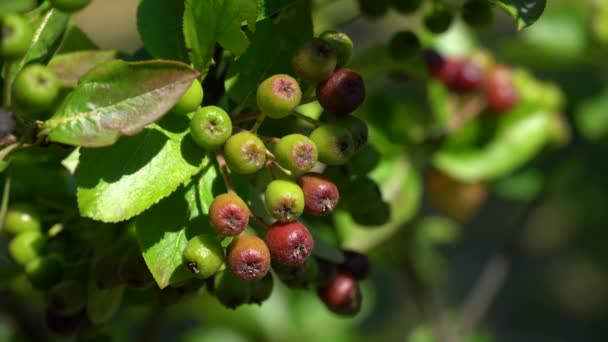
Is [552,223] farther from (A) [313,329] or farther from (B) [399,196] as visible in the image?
(B) [399,196]

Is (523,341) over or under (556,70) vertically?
under

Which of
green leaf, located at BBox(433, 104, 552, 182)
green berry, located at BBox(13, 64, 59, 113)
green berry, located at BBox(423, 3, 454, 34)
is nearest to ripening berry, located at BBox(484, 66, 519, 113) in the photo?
green leaf, located at BBox(433, 104, 552, 182)

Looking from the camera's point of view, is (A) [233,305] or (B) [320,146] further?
(A) [233,305]

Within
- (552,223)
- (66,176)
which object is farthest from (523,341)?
(66,176)

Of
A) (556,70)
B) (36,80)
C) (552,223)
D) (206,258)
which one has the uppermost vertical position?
(36,80)

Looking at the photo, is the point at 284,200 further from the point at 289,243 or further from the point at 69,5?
the point at 69,5

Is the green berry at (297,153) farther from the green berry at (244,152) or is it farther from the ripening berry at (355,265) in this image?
the ripening berry at (355,265)
